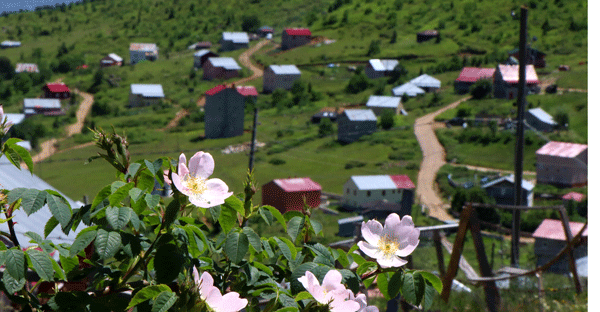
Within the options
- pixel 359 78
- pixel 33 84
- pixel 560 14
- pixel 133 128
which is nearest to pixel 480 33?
pixel 560 14

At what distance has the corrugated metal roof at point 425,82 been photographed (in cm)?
4700

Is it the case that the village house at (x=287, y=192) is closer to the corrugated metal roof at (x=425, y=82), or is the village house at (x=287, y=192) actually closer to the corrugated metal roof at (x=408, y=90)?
the corrugated metal roof at (x=408, y=90)

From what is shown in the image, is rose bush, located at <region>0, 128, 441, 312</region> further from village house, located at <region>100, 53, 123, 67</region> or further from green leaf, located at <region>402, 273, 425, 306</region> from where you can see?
village house, located at <region>100, 53, 123, 67</region>

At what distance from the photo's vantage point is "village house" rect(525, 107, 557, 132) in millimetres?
36906

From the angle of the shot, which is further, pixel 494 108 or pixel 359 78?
pixel 359 78

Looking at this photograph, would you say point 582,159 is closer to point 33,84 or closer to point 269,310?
point 269,310

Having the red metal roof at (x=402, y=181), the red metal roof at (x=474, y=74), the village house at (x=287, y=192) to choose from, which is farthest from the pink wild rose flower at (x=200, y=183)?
the red metal roof at (x=474, y=74)

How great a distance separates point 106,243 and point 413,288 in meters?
0.61

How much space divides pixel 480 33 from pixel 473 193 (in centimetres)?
3380

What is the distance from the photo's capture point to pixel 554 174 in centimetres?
3216

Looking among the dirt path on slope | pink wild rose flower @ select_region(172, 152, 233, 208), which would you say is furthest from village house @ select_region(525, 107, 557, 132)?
pink wild rose flower @ select_region(172, 152, 233, 208)

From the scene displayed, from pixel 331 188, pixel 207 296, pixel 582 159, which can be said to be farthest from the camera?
pixel 582 159

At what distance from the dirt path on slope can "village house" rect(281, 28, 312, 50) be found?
22370 mm

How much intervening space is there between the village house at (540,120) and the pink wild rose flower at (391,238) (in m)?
37.9
